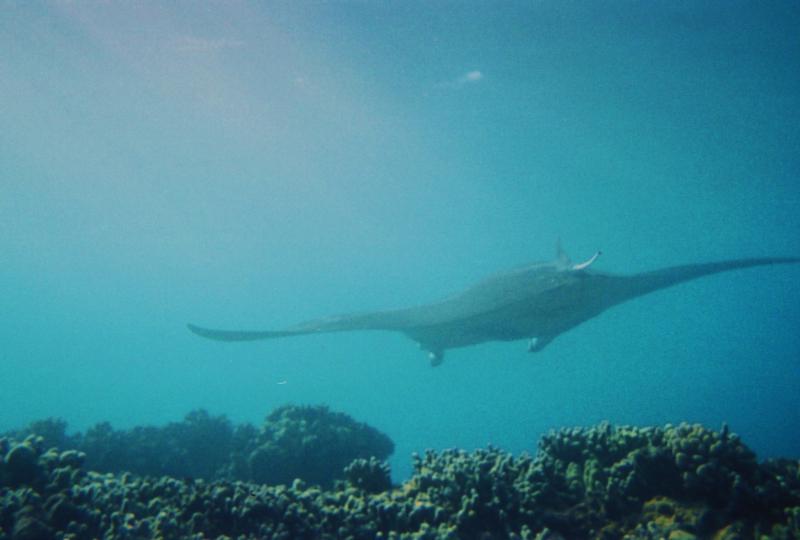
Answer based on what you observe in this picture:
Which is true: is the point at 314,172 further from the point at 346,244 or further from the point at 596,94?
the point at 346,244

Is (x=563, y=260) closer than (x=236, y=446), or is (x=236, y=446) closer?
(x=563, y=260)

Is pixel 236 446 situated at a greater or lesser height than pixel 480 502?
lesser

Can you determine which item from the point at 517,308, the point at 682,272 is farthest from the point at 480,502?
the point at 682,272

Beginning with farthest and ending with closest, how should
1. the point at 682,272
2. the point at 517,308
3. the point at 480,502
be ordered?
1. the point at 517,308
2. the point at 682,272
3. the point at 480,502

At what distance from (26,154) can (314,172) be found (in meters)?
23.7

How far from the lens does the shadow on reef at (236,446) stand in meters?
8.96

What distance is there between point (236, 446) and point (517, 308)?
22.4 feet

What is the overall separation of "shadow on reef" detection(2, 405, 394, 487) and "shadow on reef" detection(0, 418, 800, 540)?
4.48m

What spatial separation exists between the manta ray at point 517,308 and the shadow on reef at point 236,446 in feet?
6.72

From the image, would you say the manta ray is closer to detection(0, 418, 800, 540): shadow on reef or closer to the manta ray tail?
the manta ray tail

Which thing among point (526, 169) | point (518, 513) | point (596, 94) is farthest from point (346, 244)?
point (518, 513)

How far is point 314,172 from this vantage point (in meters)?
45.0

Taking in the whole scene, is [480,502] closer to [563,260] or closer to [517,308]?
[517,308]

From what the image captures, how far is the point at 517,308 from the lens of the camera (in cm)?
946
